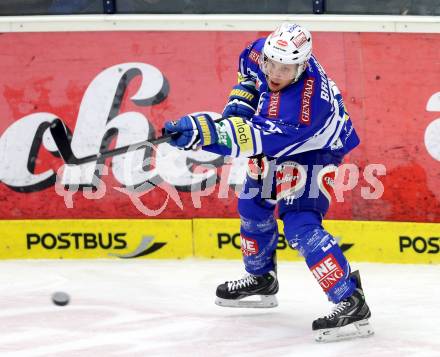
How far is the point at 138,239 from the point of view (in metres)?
6.07

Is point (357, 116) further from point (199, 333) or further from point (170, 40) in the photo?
point (199, 333)

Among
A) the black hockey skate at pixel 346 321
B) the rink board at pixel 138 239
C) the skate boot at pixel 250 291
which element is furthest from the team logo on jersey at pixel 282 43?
the rink board at pixel 138 239

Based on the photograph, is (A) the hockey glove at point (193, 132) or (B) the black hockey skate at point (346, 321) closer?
(A) the hockey glove at point (193, 132)

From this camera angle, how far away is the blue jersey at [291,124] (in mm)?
4180

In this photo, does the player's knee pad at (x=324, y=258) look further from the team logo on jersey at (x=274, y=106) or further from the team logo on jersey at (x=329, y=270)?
the team logo on jersey at (x=274, y=106)

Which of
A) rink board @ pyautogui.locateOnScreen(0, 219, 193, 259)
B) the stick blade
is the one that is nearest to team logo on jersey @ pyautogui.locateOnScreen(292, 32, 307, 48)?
the stick blade

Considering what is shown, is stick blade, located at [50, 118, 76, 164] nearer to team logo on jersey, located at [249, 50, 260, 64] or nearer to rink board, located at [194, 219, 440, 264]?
rink board, located at [194, 219, 440, 264]

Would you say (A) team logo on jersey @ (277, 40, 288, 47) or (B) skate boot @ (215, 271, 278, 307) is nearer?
(A) team logo on jersey @ (277, 40, 288, 47)

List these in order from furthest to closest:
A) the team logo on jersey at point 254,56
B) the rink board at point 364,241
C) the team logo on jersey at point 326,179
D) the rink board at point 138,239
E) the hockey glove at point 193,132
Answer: the rink board at point 138,239
the rink board at point 364,241
the team logo on jersey at point 254,56
the team logo on jersey at point 326,179
the hockey glove at point 193,132

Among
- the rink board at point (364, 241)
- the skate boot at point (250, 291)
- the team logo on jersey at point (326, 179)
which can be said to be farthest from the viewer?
the rink board at point (364, 241)

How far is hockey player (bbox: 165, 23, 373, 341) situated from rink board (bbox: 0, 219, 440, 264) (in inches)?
50.6

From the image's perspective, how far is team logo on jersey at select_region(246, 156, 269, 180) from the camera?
4.69 m

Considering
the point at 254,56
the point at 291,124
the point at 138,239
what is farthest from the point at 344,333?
the point at 138,239

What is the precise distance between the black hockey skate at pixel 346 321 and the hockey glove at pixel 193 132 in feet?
2.92
